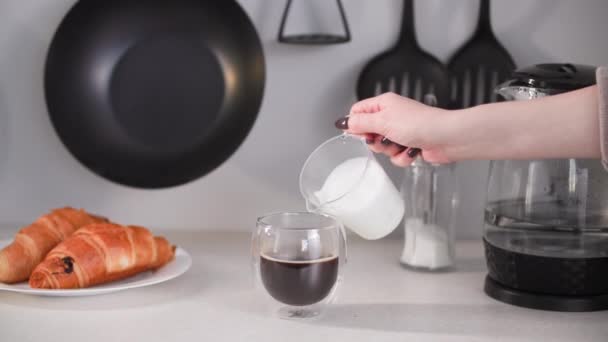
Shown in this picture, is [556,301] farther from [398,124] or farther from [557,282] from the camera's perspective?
[398,124]

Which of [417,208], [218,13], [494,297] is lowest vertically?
[494,297]

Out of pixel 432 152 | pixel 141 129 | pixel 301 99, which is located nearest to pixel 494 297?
pixel 432 152

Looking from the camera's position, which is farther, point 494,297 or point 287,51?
point 287,51

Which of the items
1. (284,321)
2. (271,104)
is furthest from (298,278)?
(271,104)

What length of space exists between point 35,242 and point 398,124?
1.89ft

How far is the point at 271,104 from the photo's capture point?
1.51 m

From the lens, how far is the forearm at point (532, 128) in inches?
35.5

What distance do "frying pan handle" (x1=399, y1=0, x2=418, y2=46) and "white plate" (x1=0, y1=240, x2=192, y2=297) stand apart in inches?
22.2

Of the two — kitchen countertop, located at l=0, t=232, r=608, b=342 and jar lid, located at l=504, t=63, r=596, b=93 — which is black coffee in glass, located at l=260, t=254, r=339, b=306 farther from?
jar lid, located at l=504, t=63, r=596, b=93

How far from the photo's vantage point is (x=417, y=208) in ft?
4.48

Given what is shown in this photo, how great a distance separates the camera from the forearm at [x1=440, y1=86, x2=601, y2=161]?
902mm

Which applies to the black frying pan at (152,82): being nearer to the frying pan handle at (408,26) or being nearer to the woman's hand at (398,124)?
the frying pan handle at (408,26)

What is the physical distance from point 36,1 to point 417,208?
805 mm

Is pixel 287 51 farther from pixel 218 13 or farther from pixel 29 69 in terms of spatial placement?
pixel 29 69
